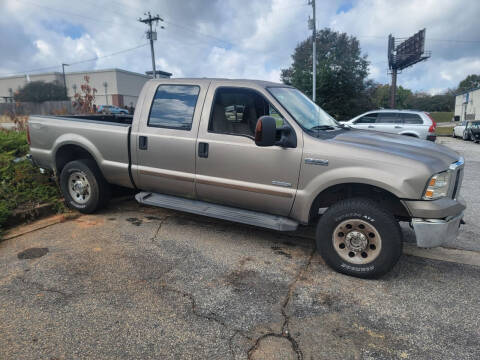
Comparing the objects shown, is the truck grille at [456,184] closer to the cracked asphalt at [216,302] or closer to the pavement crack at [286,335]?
the cracked asphalt at [216,302]

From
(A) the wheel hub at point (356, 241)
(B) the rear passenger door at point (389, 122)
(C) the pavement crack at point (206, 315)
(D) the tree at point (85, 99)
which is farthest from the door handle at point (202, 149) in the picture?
(B) the rear passenger door at point (389, 122)

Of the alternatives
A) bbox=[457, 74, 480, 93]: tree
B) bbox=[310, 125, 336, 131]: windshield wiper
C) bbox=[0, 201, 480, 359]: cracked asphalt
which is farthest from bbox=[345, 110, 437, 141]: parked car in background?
bbox=[457, 74, 480, 93]: tree

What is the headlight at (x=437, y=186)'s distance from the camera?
10.2 feet

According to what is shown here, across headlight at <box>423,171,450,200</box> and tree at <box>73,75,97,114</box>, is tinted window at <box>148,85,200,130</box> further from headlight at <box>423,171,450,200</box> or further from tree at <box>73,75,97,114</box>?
tree at <box>73,75,97,114</box>

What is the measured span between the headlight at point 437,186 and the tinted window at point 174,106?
257 cm

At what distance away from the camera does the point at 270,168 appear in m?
3.68

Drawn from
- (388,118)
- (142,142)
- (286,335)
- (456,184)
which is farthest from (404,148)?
(388,118)

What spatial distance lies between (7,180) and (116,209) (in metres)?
1.89

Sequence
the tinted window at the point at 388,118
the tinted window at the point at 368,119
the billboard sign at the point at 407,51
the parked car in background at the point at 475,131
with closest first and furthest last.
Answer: the tinted window at the point at 388,118, the tinted window at the point at 368,119, the parked car in background at the point at 475,131, the billboard sign at the point at 407,51

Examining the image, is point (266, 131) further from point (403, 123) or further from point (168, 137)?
point (403, 123)

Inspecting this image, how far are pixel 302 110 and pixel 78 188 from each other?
11.0 ft

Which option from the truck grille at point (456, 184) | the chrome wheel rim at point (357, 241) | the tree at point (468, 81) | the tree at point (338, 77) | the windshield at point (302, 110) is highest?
the tree at point (468, 81)

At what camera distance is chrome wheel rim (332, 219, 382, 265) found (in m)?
3.28

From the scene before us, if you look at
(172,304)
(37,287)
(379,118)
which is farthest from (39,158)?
(379,118)
